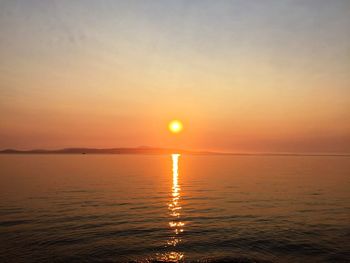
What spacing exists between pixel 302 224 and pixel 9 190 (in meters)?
53.6

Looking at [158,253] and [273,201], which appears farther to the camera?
[273,201]

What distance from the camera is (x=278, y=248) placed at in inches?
921

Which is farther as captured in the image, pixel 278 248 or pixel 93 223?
pixel 93 223

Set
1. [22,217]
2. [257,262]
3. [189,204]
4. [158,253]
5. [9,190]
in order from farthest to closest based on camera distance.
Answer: [9,190] → [189,204] → [22,217] → [158,253] → [257,262]

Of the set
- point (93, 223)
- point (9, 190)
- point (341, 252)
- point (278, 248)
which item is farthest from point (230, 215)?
point (9, 190)

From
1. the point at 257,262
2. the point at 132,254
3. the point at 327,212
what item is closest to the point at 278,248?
the point at 257,262

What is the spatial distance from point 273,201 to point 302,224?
14821 millimetres

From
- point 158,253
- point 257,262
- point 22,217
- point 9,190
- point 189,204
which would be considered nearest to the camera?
point 257,262

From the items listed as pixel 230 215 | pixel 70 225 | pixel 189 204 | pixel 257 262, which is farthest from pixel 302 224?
pixel 70 225

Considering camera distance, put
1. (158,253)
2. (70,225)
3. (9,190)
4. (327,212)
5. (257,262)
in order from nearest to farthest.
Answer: (257,262), (158,253), (70,225), (327,212), (9,190)

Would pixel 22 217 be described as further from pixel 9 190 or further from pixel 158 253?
pixel 9 190

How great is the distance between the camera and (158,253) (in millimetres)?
22016

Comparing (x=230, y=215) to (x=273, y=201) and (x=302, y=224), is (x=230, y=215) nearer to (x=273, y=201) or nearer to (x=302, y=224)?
(x=302, y=224)

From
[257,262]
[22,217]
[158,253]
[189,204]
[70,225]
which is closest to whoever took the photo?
[257,262]
